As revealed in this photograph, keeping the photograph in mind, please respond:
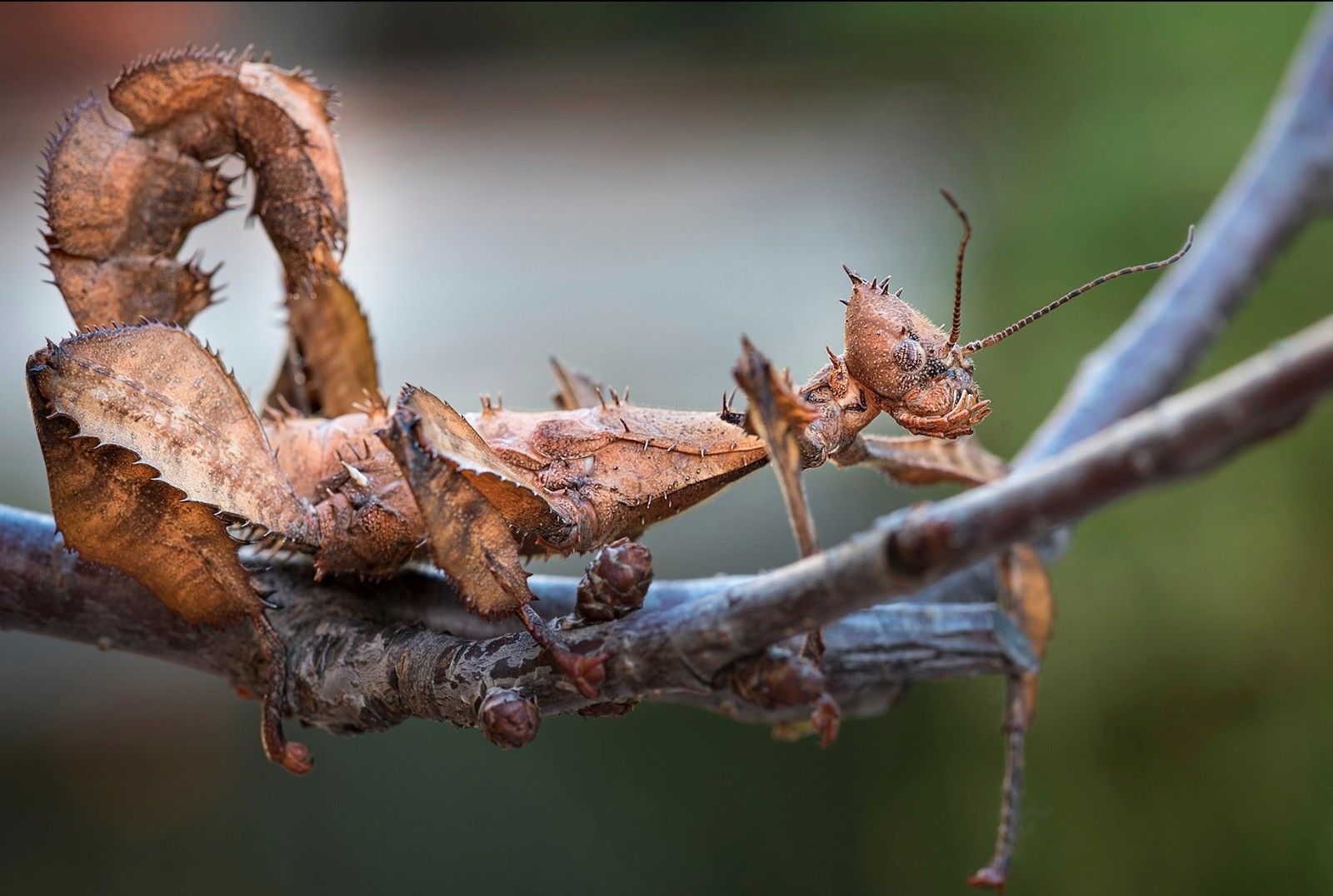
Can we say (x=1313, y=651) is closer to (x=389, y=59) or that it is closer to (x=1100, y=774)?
(x=1100, y=774)

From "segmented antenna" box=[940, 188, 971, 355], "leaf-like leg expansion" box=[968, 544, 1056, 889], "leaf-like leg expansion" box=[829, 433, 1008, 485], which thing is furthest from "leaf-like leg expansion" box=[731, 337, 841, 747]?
"leaf-like leg expansion" box=[968, 544, 1056, 889]

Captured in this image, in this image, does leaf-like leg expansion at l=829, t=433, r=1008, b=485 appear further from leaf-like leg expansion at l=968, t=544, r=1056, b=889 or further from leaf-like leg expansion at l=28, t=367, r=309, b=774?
leaf-like leg expansion at l=28, t=367, r=309, b=774

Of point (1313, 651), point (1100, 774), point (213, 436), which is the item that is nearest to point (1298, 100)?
point (1313, 651)

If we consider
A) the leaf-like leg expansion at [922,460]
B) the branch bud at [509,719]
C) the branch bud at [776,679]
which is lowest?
the branch bud at [509,719]

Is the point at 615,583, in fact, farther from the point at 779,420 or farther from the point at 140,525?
the point at 140,525

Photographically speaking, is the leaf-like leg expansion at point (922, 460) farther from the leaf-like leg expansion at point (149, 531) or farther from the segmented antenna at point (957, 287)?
the leaf-like leg expansion at point (149, 531)

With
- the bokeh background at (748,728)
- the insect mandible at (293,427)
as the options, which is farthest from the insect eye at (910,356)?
the bokeh background at (748,728)

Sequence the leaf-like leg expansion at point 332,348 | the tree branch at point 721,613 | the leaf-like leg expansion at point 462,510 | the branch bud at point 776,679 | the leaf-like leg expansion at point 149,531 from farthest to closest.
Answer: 1. the leaf-like leg expansion at point 332,348
2. the leaf-like leg expansion at point 149,531
3. the leaf-like leg expansion at point 462,510
4. the branch bud at point 776,679
5. the tree branch at point 721,613
